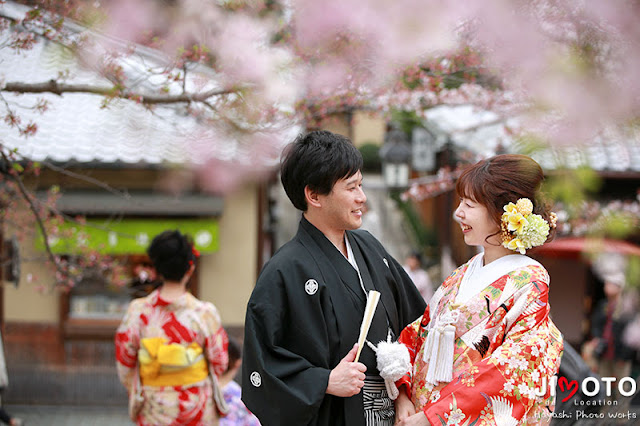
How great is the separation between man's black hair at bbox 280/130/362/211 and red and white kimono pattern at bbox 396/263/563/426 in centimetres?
72

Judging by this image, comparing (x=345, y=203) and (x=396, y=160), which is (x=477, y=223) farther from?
(x=396, y=160)

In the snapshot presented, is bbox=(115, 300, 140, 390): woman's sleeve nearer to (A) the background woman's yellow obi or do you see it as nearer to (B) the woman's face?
(A) the background woman's yellow obi

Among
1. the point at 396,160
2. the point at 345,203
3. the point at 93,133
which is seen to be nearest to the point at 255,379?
the point at 345,203

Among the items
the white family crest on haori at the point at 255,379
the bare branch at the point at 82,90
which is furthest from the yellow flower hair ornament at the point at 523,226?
the bare branch at the point at 82,90

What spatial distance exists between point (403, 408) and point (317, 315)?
56 cm

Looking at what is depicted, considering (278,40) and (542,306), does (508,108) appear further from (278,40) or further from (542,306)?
(542,306)

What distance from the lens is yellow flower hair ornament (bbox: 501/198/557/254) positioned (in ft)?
8.51

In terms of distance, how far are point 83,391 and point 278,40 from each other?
5.25 metres

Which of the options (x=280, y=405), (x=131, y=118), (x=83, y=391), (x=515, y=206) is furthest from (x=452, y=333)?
(x=83, y=391)

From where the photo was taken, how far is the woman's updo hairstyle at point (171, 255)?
432 cm

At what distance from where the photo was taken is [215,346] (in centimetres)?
444

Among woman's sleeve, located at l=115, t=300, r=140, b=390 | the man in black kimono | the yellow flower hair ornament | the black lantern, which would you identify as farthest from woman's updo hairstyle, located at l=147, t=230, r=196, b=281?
the black lantern

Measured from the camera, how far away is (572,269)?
34.7ft

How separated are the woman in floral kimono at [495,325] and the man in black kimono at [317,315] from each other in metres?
0.26
